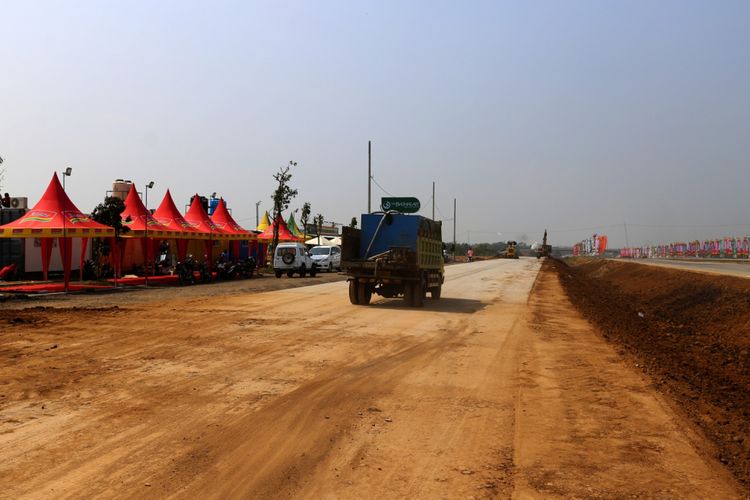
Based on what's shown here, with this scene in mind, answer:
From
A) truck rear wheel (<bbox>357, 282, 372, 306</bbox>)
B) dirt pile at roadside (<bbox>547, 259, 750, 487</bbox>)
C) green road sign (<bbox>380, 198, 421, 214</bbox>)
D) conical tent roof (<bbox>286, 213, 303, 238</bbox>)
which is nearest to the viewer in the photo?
dirt pile at roadside (<bbox>547, 259, 750, 487</bbox>)

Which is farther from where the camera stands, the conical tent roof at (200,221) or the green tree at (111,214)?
the conical tent roof at (200,221)

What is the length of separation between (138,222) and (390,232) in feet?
55.1

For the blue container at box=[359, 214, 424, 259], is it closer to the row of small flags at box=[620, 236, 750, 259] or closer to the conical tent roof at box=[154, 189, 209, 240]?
the conical tent roof at box=[154, 189, 209, 240]

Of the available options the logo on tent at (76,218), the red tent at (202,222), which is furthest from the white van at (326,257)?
the logo on tent at (76,218)

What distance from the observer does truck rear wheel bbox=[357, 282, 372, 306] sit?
18609 mm

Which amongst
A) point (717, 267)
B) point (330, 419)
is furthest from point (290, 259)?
point (717, 267)

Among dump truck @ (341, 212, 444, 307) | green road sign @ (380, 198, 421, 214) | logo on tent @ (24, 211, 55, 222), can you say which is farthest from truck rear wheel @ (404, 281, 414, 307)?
logo on tent @ (24, 211, 55, 222)

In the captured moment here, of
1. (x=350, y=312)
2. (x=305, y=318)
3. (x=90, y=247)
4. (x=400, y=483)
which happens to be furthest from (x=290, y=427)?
(x=90, y=247)

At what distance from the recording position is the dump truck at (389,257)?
1831 centimetres

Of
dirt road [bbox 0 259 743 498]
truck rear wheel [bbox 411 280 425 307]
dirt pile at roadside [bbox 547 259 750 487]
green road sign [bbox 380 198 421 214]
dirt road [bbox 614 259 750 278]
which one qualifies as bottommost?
dirt pile at roadside [bbox 547 259 750 487]

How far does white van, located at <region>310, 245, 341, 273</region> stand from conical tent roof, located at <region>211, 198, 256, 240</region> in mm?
5939

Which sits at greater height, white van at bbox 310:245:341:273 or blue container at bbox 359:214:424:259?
blue container at bbox 359:214:424:259

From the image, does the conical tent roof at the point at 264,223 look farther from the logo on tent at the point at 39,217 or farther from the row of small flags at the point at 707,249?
the row of small flags at the point at 707,249

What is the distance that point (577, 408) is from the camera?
6.94 meters
